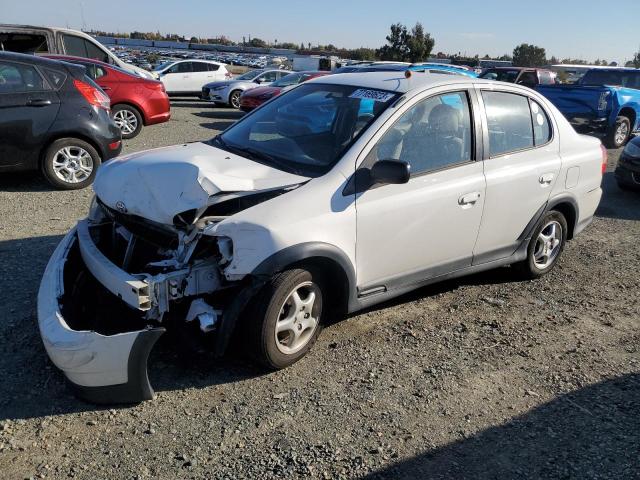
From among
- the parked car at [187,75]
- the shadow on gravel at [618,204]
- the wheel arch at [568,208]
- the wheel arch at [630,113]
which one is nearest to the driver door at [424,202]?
the wheel arch at [568,208]

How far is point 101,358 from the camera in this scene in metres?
2.94

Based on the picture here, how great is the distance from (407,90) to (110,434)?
9.44ft

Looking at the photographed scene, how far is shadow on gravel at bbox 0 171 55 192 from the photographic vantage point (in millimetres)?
7176

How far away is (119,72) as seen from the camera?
35.8 feet

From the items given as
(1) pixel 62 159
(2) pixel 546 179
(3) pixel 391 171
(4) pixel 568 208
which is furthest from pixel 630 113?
(1) pixel 62 159

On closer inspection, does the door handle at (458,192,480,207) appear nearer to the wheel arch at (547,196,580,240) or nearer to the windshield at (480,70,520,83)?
the wheel arch at (547,196,580,240)

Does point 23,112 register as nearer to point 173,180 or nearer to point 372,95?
point 173,180

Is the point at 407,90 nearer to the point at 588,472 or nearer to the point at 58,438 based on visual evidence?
the point at 588,472

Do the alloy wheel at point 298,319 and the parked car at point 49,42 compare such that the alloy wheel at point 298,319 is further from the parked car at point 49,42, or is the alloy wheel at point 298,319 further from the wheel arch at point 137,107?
the parked car at point 49,42

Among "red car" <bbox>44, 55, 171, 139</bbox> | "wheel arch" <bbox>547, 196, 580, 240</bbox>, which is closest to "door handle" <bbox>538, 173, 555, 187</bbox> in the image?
"wheel arch" <bbox>547, 196, 580, 240</bbox>

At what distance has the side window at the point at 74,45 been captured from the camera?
1233 centimetres

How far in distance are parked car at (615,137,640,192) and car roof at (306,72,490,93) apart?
16.5 feet

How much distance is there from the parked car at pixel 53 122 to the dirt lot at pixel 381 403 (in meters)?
2.32

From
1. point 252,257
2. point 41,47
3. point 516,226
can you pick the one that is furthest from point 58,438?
point 41,47
